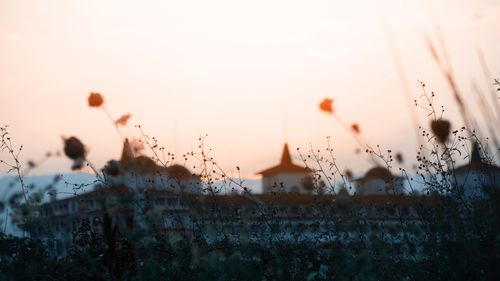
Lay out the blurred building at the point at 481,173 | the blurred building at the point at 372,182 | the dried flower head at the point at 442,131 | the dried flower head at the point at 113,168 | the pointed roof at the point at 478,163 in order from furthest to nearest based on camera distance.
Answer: the blurred building at the point at 372,182 < the pointed roof at the point at 478,163 < the blurred building at the point at 481,173 < the dried flower head at the point at 113,168 < the dried flower head at the point at 442,131

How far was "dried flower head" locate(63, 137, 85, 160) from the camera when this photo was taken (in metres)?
3.85

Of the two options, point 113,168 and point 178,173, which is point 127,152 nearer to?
point 113,168

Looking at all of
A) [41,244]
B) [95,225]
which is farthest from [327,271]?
[41,244]

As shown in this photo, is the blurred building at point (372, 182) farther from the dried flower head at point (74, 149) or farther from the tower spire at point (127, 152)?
the dried flower head at point (74, 149)

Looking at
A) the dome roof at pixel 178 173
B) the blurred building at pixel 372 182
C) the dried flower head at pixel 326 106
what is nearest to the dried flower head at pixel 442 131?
the dried flower head at pixel 326 106

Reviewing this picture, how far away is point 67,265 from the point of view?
5.62m

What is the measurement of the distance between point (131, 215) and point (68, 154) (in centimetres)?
59

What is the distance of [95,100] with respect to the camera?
13.0 ft

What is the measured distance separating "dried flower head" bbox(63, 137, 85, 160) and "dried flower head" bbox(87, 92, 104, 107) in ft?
0.73

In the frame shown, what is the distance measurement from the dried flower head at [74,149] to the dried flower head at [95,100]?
221mm

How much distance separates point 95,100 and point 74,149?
295 mm

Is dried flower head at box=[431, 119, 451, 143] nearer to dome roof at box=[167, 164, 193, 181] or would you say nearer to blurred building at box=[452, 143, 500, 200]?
blurred building at box=[452, 143, 500, 200]

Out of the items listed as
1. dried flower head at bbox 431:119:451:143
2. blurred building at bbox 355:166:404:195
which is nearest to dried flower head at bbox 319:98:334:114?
dried flower head at bbox 431:119:451:143

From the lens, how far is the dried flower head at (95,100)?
3906 millimetres
